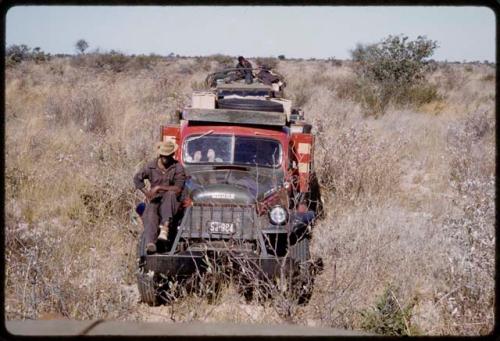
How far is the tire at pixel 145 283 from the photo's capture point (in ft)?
16.7

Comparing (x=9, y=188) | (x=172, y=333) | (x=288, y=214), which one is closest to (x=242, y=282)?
(x=288, y=214)

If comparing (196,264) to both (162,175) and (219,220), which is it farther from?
(162,175)

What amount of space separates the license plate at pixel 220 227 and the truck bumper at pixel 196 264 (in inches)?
16.2

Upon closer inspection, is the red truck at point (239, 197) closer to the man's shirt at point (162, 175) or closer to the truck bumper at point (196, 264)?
the truck bumper at point (196, 264)

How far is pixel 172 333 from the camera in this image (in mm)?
2137

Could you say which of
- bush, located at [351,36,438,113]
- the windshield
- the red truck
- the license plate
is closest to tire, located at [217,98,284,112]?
the red truck

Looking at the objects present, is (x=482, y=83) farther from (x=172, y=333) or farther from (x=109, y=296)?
(x=172, y=333)

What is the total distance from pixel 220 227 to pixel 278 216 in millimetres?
571

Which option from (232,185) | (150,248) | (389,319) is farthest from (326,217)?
(389,319)

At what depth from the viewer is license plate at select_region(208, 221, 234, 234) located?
5.53 meters

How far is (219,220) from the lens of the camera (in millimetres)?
5566

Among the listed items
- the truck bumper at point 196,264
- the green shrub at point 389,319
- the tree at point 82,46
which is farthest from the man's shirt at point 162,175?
the tree at point 82,46

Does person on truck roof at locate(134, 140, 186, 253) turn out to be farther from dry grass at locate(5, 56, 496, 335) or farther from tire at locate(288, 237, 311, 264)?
tire at locate(288, 237, 311, 264)

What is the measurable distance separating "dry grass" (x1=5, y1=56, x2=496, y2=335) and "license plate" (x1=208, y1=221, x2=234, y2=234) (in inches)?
26.8
